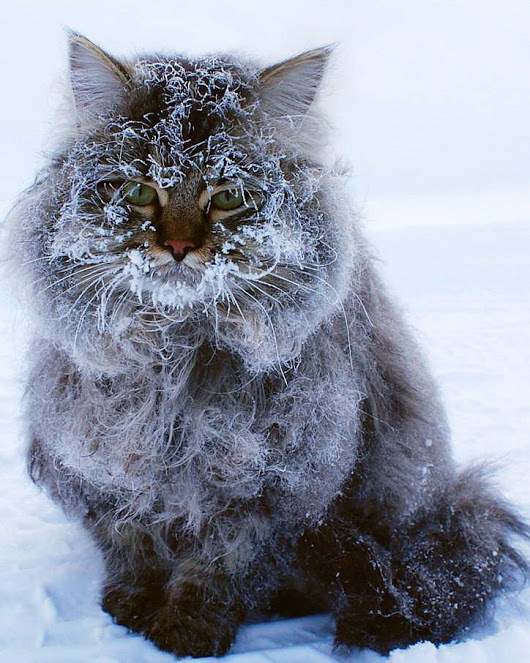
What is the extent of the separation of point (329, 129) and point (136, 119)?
0.54 metres

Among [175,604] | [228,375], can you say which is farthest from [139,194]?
[175,604]

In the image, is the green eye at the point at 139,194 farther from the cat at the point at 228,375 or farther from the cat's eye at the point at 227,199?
the cat's eye at the point at 227,199

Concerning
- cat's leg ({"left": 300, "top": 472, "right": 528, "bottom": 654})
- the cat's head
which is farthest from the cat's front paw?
the cat's head

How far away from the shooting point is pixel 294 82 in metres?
1.74

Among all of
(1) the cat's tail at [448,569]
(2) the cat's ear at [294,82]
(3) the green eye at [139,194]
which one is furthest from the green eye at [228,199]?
(1) the cat's tail at [448,569]

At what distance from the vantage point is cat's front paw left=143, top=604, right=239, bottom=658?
171 centimetres

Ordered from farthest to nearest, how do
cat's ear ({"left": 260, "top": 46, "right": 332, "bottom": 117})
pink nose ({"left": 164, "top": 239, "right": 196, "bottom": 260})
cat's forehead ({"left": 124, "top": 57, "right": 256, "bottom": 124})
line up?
1. cat's ear ({"left": 260, "top": 46, "right": 332, "bottom": 117})
2. cat's forehead ({"left": 124, "top": 57, "right": 256, "bottom": 124})
3. pink nose ({"left": 164, "top": 239, "right": 196, "bottom": 260})

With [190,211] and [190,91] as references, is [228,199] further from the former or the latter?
[190,91]

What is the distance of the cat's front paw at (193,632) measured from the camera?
171 centimetres

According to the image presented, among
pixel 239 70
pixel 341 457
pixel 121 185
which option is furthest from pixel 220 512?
pixel 239 70

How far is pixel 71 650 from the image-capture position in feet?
5.57

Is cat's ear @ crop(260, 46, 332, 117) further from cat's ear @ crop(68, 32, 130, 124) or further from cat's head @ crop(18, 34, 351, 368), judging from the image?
cat's ear @ crop(68, 32, 130, 124)

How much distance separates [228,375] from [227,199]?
1.45ft

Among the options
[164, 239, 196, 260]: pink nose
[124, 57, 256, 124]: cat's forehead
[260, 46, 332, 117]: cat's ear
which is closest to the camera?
[164, 239, 196, 260]: pink nose
